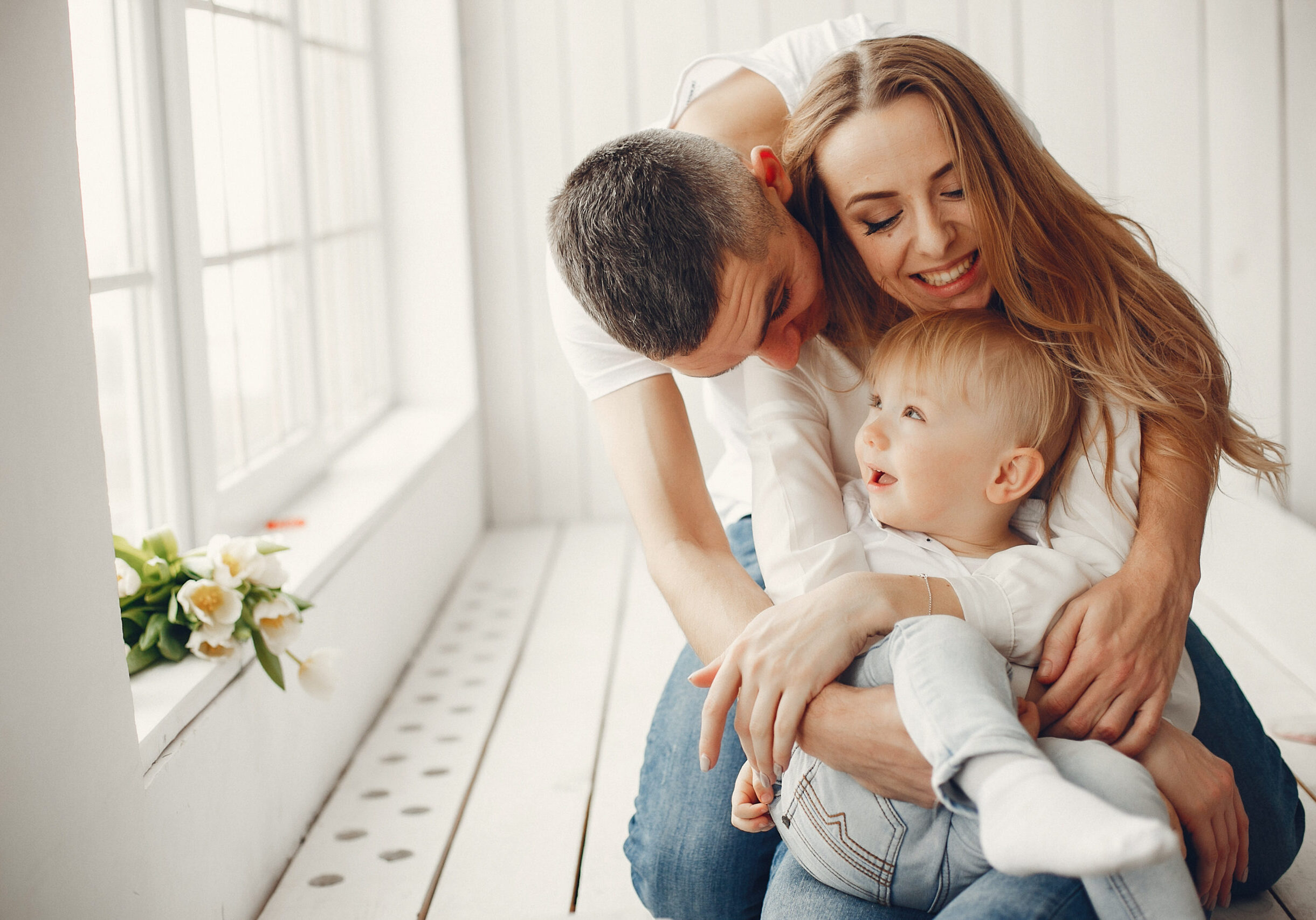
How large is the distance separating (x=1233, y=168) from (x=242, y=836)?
2.91 metres

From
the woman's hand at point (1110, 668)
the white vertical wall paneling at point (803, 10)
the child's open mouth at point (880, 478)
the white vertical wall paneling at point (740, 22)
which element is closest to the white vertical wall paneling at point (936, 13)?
the white vertical wall paneling at point (803, 10)

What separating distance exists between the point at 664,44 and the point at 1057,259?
222 cm

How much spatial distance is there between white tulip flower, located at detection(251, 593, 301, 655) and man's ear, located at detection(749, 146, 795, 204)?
32.5 inches

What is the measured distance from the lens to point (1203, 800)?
42.3 inches

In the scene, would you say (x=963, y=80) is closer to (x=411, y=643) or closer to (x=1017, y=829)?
(x=1017, y=829)

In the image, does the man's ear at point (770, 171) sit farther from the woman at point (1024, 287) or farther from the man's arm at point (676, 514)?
the man's arm at point (676, 514)

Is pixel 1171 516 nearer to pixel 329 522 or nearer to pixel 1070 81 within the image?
pixel 329 522

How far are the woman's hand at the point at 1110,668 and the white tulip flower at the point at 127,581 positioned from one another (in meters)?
Answer: 1.04

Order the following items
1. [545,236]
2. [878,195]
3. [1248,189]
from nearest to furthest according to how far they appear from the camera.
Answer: [878,195]
[1248,189]
[545,236]

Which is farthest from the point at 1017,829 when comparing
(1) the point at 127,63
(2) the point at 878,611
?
(1) the point at 127,63

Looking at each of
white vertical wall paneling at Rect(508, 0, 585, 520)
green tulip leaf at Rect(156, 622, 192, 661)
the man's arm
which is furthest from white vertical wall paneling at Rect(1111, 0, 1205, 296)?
green tulip leaf at Rect(156, 622, 192, 661)

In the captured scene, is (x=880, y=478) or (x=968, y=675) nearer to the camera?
(x=968, y=675)

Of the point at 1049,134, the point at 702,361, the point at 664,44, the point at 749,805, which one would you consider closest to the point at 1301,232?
the point at 1049,134

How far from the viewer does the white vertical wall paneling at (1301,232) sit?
267 cm
